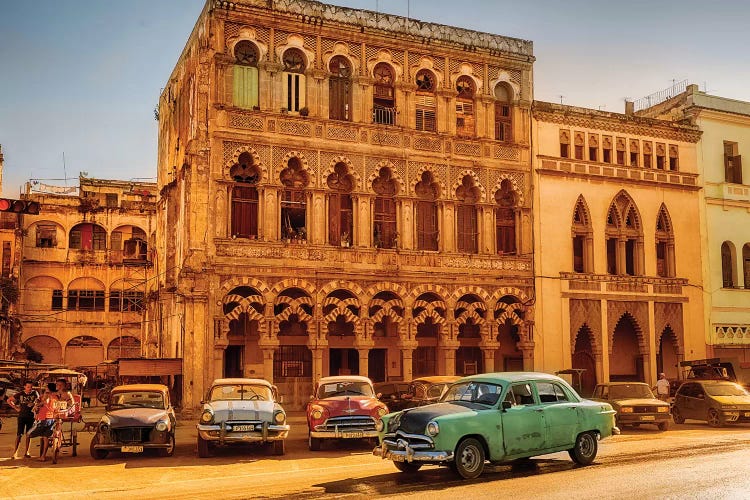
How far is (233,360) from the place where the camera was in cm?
2978

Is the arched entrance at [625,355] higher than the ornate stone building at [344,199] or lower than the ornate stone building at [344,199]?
lower

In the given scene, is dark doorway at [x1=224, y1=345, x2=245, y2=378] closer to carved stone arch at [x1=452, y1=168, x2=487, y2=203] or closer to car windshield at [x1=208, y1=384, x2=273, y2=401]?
carved stone arch at [x1=452, y1=168, x2=487, y2=203]

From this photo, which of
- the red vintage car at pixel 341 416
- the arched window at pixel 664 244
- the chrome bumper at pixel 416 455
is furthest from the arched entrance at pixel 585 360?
the chrome bumper at pixel 416 455

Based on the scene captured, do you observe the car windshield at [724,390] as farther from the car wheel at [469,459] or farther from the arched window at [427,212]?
the car wheel at [469,459]

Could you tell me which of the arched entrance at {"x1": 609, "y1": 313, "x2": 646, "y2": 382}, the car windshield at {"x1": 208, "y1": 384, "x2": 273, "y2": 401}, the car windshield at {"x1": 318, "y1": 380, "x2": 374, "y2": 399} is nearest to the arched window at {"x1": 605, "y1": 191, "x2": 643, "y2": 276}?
the arched entrance at {"x1": 609, "y1": 313, "x2": 646, "y2": 382}

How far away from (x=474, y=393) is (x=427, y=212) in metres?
17.9

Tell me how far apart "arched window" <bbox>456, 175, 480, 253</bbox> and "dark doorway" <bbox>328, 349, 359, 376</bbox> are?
5786 millimetres

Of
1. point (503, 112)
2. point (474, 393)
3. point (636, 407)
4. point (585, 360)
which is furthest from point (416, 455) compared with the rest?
point (585, 360)

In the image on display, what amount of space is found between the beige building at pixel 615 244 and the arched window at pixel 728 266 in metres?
1.79

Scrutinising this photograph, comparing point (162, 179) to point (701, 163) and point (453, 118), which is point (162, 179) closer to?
point (453, 118)

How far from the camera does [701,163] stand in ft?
124

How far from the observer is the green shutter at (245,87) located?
29031 mm

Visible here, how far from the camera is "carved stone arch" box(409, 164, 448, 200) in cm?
3122

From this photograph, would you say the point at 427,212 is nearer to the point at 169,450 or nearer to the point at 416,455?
the point at 169,450
